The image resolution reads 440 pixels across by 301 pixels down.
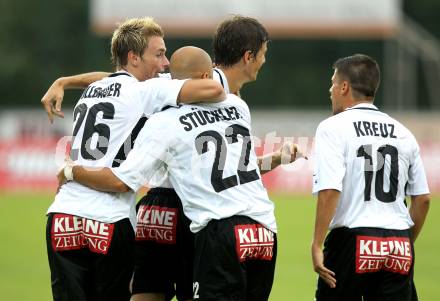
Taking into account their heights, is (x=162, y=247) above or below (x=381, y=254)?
below

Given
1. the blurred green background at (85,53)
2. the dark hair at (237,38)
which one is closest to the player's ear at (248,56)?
the dark hair at (237,38)

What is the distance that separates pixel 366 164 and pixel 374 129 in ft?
0.80

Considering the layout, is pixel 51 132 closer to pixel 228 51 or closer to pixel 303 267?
pixel 303 267

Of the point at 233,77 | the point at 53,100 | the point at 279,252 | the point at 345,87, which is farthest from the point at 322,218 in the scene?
the point at 279,252

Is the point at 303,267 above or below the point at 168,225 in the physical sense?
below

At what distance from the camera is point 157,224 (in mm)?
6711

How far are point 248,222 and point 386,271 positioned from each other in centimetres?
111

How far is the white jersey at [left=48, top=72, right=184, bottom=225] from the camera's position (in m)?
5.99

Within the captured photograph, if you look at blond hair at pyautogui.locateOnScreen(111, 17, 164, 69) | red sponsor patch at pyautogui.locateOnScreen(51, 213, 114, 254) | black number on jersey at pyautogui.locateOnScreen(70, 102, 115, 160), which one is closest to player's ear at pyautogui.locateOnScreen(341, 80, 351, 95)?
blond hair at pyautogui.locateOnScreen(111, 17, 164, 69)

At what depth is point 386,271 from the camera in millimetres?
6117

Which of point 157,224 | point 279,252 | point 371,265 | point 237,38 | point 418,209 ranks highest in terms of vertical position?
point 237,38

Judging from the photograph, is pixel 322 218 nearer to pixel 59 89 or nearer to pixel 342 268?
pixel 342 268

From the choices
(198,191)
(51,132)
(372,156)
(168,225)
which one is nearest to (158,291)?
(168,225)

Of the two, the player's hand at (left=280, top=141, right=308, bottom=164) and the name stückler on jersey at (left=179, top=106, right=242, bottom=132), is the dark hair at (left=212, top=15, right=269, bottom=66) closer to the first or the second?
the name stückler on jersey at (left=179, top=106, right=242, bottom=132)
